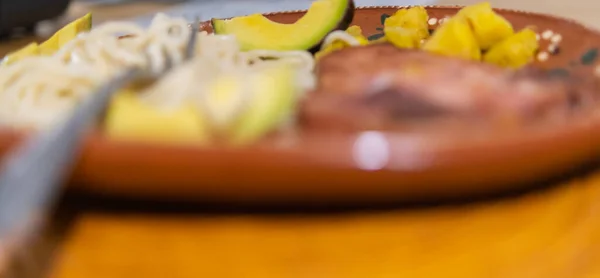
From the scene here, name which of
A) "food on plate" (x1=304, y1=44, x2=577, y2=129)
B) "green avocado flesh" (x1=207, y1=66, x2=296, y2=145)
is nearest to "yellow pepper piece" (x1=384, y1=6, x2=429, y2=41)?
"food on plate" (x1=304, y1=44, x2=577, y2=129)

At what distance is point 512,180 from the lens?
0.40 m

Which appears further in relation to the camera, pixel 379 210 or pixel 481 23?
pixel 481 23

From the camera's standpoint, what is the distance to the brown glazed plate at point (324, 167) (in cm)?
36

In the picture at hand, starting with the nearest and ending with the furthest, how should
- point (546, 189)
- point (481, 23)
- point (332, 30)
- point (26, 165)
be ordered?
point (26, 165)
point (546, 189)
point (481, 23)
point (332, 30)

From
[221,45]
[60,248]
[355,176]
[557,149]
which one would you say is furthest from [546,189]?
[221,45]

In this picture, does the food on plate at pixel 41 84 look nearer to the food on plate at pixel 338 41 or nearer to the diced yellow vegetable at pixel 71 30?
the diced yellow vegetable at pixel 71 30

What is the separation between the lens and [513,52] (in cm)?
75

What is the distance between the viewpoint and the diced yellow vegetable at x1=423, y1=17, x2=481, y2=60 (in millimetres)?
729

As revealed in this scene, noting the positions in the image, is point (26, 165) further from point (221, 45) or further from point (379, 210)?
point (221, 45)

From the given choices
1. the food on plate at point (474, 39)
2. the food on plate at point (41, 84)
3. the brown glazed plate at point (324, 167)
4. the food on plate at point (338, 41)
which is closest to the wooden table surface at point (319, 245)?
the brown glazed plate at point (324, 167)

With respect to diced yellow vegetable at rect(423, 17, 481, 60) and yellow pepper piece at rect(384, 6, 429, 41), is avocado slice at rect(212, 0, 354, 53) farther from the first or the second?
diced yellow vegetable at rect(423, 17, 481, 60)

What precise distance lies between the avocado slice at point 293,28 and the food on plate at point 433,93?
309mm

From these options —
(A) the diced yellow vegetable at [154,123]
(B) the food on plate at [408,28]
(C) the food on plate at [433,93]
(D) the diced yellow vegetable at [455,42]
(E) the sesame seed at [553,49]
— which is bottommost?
(B) the food on plate at [408,28]

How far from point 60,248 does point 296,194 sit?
148 mm
